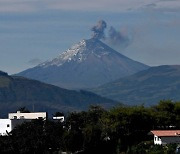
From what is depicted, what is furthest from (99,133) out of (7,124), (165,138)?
(7,124)

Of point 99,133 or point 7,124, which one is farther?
point 7,124

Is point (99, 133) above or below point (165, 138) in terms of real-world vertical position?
above

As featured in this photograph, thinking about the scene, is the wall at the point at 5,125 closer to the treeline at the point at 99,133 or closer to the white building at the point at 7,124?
the white building at the point at 7,124

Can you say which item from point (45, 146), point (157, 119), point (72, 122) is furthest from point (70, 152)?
point (157, 119)

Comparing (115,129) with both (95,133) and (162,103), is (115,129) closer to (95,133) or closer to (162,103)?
(95,133)

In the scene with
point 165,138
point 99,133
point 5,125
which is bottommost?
point 165,138

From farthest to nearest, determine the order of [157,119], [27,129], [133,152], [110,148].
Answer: [157,119] → [27,129] → [110,148] → [133,152]

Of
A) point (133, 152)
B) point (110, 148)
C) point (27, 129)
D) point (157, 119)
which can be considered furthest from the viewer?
point (157, 119)

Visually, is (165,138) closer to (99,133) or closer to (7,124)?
(99,133)

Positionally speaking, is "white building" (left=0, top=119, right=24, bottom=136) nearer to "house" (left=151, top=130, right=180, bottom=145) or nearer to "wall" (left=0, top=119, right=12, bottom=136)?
"wall" (left=0, top=119, right=12, bottom=136)

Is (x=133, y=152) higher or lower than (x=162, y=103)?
lower
